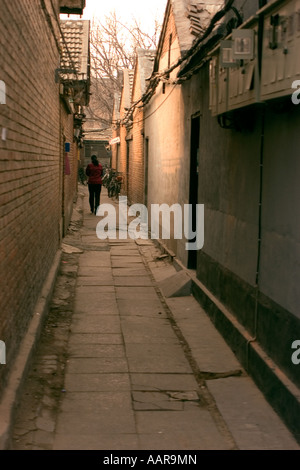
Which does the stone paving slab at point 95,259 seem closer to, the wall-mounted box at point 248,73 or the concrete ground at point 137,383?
the concrete ground at point 137,383

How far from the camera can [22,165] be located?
5.62 m

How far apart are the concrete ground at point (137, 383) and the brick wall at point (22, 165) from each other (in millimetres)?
452

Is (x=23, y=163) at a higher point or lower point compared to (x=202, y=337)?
higher

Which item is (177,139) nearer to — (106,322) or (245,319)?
(106,322)

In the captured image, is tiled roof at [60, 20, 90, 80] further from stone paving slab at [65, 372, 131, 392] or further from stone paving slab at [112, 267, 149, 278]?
Answer: stone paving slab at [65, 372, 131, 392]

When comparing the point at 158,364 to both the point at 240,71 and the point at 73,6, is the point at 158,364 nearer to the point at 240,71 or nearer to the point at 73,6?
the point at 240,71

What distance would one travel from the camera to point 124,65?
142 feet

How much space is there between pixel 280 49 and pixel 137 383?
2957 millimetres

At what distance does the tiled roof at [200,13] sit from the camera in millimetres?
10311

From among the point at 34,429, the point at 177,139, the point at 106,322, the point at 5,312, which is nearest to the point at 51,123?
the point at 177,139

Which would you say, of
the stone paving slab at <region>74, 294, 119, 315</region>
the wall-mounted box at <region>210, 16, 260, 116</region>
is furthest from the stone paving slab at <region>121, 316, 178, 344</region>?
the wall-mounted box at <region>210, 16, 260, 116</region>

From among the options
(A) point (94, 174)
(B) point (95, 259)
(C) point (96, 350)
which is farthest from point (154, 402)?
(A) point (94, 174)

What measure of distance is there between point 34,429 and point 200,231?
4.57 m

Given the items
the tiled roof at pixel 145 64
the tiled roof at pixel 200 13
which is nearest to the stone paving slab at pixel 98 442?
the tiled roof at pixel 200 13
